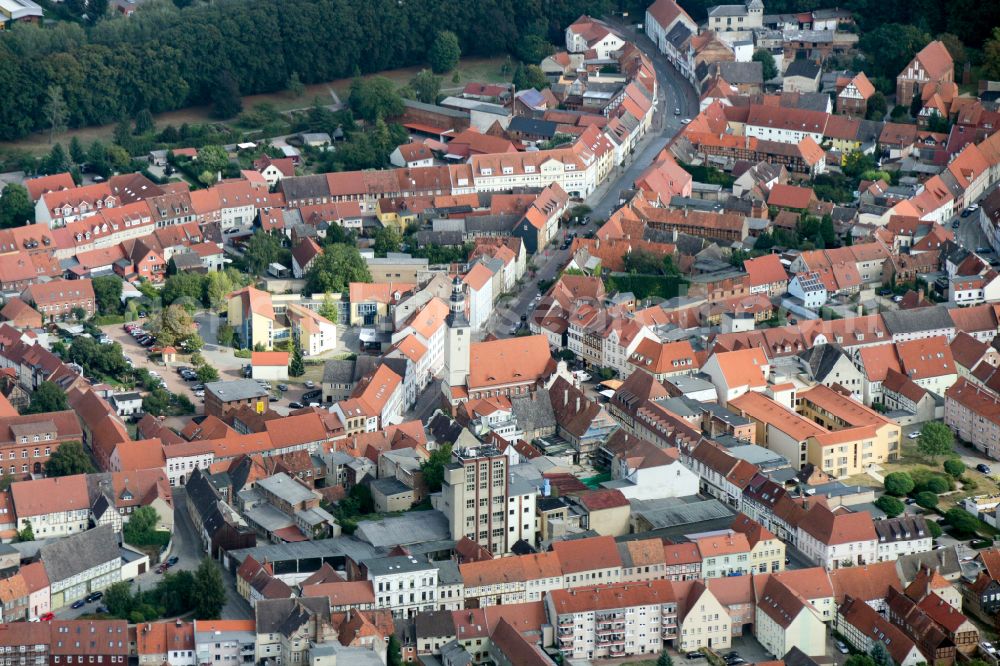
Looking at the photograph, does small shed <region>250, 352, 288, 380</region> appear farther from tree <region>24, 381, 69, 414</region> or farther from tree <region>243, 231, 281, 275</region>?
tree <region>243, 231, 281, 275</region>

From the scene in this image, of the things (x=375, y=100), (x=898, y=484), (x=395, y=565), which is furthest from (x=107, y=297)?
(x=898, y=484)

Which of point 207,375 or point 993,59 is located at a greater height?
point 993,59

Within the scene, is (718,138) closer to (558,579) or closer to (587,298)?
(587,298)

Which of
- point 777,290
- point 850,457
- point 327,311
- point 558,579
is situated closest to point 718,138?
point 777,290

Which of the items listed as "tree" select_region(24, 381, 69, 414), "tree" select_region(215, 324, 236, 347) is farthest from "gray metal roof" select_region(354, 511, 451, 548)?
"tree" select_region(215, 324, 236, 347)

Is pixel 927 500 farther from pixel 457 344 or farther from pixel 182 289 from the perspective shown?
pixel 182 289

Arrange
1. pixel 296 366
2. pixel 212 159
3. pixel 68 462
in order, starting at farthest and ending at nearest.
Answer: pixel 212 159, pixel 296 366, pixel 68 462

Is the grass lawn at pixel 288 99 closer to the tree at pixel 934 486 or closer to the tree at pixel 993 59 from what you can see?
the tree at pixel 993 59
